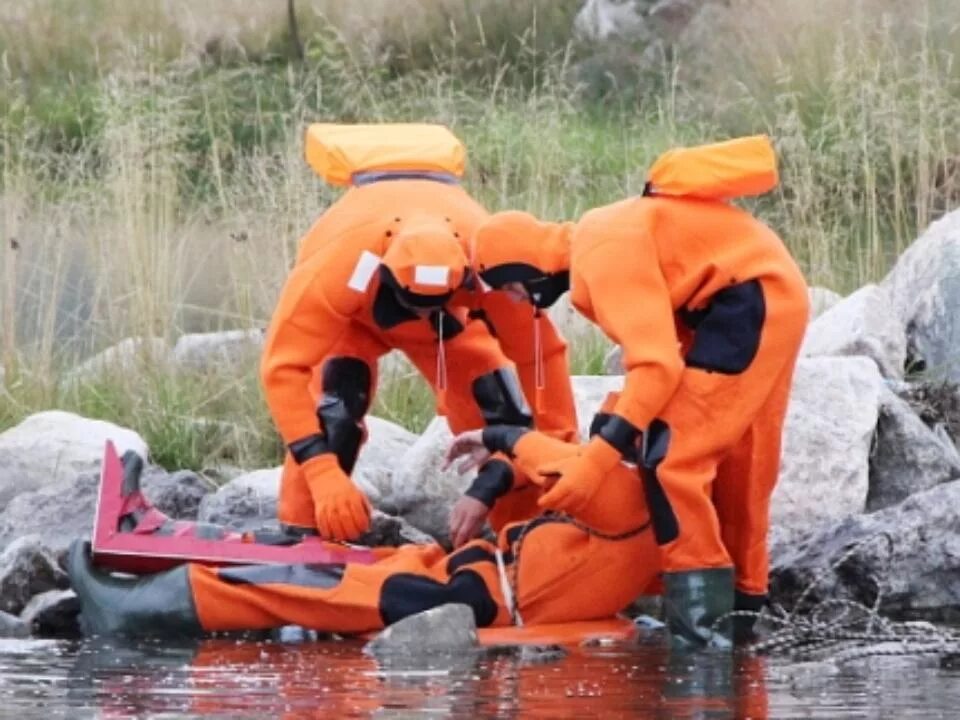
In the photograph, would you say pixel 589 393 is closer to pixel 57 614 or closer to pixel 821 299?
pixel 821 299

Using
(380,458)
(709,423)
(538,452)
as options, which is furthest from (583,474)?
(380,458)

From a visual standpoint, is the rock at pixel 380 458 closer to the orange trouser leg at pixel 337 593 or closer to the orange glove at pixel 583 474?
the orange trouser leg at pixel 337 593

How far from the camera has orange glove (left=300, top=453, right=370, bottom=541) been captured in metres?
9.10

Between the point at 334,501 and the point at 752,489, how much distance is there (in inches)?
55.0

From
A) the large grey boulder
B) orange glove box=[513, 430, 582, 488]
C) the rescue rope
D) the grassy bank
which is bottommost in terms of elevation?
the rescue rope

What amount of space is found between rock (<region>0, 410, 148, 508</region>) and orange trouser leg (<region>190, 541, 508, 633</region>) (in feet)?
7.19

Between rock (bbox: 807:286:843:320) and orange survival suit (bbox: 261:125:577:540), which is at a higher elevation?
rock (bbox: 807:286:843:320)

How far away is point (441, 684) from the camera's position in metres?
7.64

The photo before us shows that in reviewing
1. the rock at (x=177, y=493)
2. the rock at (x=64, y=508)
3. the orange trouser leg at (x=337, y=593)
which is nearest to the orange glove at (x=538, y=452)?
the orange trouser leg at (x=337, y=593)

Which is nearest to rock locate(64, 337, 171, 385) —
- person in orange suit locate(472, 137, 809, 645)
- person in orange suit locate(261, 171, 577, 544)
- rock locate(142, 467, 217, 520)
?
rock locate(142, 467, 217, 520)

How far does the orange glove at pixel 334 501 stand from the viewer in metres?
9.10

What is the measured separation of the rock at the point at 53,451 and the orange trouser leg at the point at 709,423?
3178mm

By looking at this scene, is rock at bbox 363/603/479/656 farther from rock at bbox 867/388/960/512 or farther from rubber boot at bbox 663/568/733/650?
rock at bbox 867/388/960/512

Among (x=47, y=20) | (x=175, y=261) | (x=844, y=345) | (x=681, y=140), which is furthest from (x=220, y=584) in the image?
(x=47, y=20)
